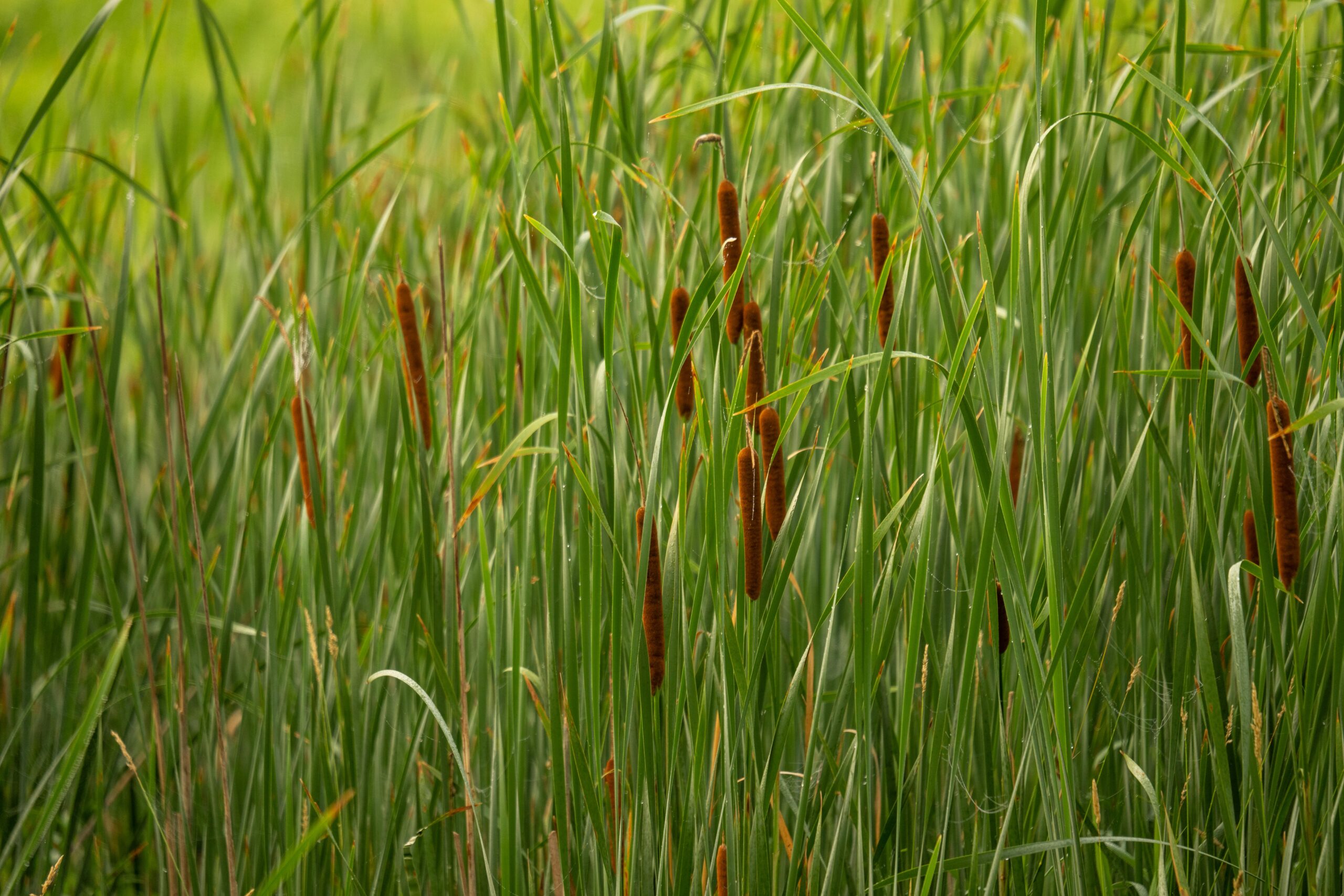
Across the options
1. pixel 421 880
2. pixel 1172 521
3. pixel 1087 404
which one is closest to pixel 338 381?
pixel 421 880

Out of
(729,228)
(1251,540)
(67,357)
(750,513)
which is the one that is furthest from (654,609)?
(67,357)

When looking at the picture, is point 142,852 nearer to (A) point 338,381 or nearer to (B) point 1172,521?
(A) point 338,381

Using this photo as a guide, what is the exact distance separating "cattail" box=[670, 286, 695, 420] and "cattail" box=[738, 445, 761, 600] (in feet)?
0.35

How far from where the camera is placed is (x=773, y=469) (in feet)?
2.97

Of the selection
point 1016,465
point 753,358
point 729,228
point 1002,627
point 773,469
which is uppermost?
point 729,228

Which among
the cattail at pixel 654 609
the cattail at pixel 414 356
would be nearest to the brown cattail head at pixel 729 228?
the cattail at pixel 654 609

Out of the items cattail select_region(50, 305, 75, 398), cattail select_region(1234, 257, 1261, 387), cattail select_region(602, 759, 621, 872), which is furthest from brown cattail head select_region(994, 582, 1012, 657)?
cattail select_region(50, 305, 75, 398)

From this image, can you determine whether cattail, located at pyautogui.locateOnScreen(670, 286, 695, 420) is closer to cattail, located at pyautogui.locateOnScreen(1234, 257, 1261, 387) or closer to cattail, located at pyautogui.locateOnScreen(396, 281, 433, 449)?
cattail, located at pyautogui.locateOnScreen(396, 281, 433, 449)

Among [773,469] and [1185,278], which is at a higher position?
[1185,278]

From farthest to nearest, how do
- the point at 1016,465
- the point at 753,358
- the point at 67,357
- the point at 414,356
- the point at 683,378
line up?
the point at 67,357 → the point at 1016,465 → the point at 414,356 → the point at 683,378 → the point at 753,358

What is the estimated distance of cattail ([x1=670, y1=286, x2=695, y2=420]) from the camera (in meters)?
0.99

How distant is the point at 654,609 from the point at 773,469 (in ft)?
0.61

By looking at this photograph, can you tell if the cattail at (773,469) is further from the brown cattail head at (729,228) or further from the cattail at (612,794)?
the cattail at (612,794)

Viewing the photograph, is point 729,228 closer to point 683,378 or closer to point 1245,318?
point 683,378
